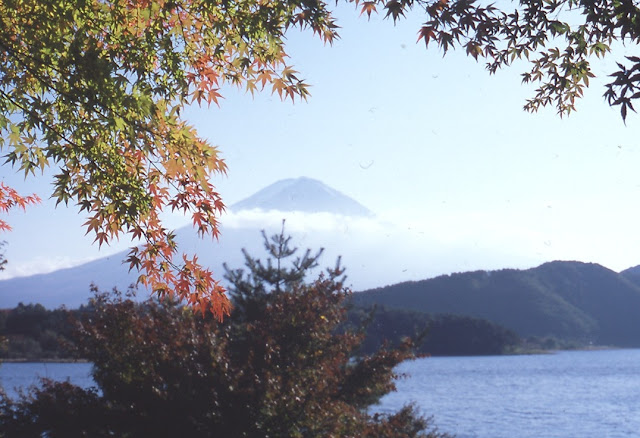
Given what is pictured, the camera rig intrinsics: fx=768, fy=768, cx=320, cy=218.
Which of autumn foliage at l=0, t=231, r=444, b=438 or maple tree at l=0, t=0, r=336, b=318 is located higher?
maple tree at l=0, t=0, r=336, b=318

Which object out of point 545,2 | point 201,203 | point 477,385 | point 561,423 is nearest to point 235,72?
point 201,203

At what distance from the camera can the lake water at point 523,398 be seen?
115ft

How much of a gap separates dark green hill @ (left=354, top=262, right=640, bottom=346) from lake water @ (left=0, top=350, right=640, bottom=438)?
5.59m

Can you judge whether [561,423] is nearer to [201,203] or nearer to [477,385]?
[477,385]

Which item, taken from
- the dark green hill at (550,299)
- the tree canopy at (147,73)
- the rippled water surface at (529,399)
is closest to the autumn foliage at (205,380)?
the tree canopy at (147,73)

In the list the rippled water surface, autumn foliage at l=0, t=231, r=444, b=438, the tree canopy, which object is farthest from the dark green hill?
the tree canopy

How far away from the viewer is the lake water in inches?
1375

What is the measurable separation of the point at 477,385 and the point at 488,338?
9917 mm

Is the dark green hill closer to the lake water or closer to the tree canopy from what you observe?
the lake water

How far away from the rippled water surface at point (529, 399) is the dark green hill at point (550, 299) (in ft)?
18.7

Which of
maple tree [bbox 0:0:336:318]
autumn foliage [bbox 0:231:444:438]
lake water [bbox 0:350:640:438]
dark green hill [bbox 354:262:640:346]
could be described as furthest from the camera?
dark green hill [bbox 354:262:640:346]

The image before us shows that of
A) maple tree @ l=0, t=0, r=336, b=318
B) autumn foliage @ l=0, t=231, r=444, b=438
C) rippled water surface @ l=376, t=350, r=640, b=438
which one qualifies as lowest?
rippled water surface @ l=376, t=350, r=640, b=438

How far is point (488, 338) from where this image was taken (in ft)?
228

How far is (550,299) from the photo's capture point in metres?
86.6
